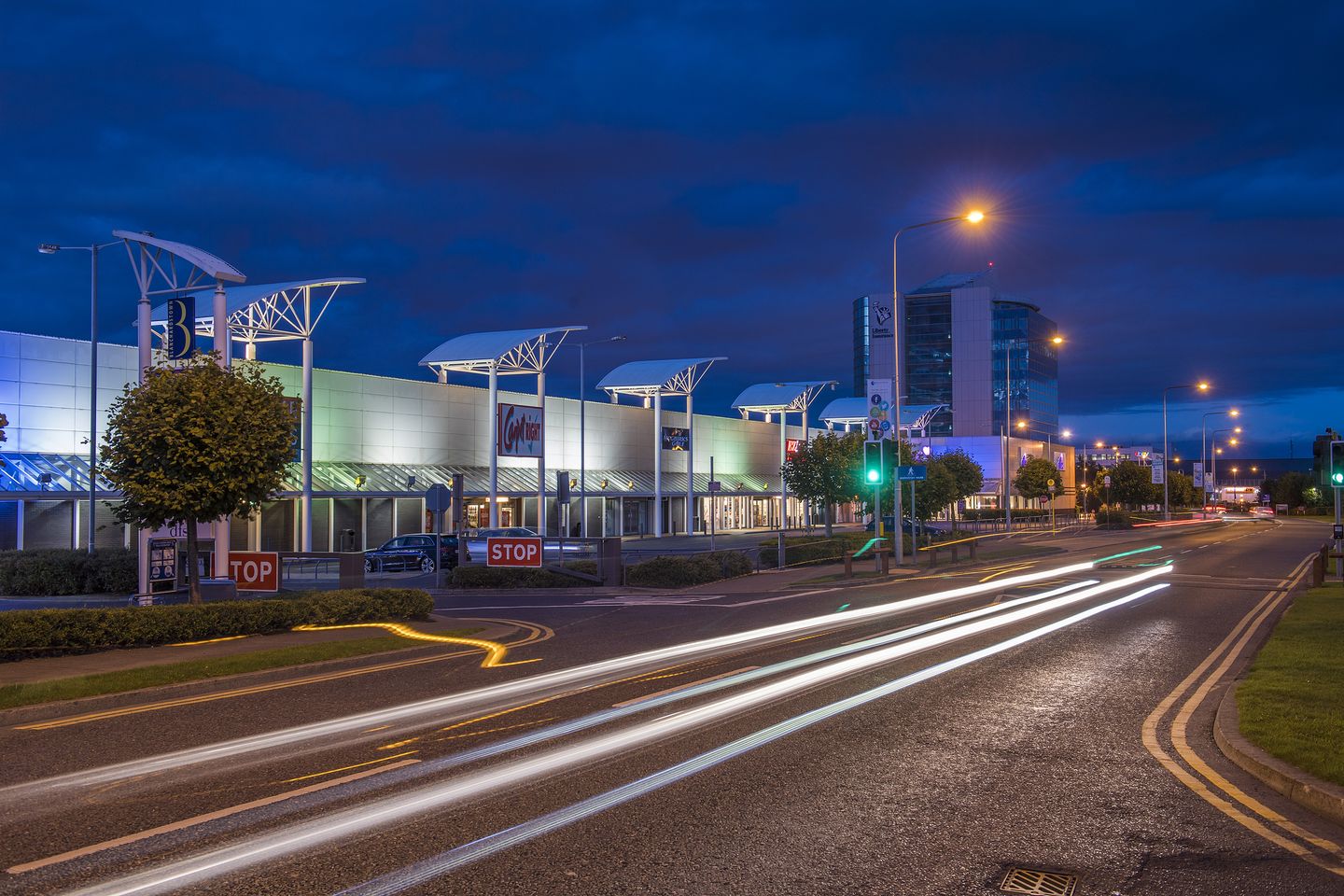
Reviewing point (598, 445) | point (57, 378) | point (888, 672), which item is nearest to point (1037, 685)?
point (888, 672)

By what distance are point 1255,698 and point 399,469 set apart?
4574 cm

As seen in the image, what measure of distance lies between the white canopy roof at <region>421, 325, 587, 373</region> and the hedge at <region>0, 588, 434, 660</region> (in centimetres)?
3347

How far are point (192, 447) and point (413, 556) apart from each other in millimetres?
21023

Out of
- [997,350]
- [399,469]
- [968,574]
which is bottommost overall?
[968,574]

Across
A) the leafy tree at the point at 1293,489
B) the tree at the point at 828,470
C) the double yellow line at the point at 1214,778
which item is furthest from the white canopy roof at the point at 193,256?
the leafy tree at the point at 1293,489

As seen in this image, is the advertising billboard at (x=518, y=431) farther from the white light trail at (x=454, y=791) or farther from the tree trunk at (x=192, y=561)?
the white light trail at (x=454, y=791)

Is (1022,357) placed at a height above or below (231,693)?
A: above

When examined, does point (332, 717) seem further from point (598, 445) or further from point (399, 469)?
point (598, 445)

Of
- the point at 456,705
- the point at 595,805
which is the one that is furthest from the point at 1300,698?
the point at 456,705

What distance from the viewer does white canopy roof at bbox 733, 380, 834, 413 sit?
81.9 meters

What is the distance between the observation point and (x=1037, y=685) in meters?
13.0

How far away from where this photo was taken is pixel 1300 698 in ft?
36.3

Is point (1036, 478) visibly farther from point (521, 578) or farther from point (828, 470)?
point (521, 578)

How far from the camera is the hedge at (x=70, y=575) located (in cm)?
2856
